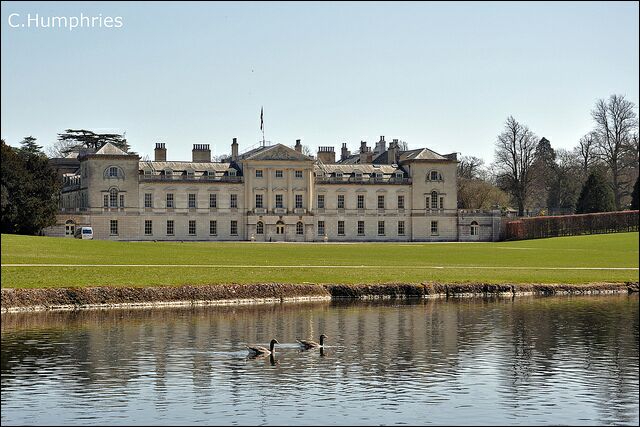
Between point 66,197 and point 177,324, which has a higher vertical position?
point 66,197

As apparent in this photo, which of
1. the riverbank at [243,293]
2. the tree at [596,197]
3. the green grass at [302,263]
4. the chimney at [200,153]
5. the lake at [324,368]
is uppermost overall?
the chimney at [200,153]

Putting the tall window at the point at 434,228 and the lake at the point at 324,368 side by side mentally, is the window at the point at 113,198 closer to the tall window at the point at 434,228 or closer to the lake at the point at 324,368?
the tall window at the point at 434,228

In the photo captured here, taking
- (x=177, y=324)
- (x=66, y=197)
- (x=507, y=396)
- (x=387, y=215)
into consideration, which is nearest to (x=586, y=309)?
(x=177, y=324)

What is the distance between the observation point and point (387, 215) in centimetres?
9150

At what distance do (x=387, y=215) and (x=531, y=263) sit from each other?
1559 inches

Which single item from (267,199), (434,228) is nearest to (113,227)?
(267,199)

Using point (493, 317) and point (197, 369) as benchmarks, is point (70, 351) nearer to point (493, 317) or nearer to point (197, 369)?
point (197, 369)

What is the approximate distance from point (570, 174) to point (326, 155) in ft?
84.8

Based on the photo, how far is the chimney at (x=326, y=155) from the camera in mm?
99625

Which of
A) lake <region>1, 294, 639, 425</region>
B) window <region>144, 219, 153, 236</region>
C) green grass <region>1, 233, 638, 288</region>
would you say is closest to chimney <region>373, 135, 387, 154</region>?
window <region>144, 219, 153, 236</region>

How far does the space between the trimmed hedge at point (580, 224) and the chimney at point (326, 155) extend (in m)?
21.0

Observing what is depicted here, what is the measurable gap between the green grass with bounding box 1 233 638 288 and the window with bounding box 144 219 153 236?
25353 millimetres

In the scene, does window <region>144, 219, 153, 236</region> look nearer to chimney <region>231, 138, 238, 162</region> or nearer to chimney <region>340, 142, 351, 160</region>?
chimney <region>231, 138, 238, 162</region>

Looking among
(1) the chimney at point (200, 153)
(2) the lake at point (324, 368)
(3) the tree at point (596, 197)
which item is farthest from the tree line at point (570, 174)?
(2) the lake at point (324, 368)
